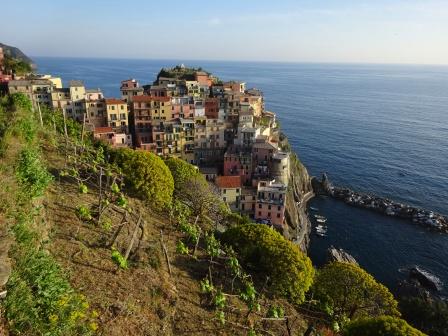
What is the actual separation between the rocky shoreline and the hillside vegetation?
41.5 metres

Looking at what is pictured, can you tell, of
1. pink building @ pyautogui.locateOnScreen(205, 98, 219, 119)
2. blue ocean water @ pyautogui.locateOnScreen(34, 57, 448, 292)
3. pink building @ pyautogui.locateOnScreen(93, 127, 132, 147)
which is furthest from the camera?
pink building @ pyautogui.locateOnScreen(205, 98, 219, 119)

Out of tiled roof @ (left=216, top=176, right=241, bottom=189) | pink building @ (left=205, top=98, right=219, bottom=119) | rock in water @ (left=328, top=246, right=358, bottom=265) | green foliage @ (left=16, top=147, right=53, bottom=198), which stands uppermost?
green foliage @ (left=16, top=147, right=53, bottom=198)

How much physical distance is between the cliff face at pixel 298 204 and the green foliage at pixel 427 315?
19.0 m

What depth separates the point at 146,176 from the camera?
98.2ft

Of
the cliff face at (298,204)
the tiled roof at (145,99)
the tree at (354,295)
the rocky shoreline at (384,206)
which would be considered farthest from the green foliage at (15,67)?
the tree at (354,295)

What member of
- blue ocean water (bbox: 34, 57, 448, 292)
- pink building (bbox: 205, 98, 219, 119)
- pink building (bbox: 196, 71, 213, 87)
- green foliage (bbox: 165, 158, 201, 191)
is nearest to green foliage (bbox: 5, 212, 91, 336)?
green foliage (bbox: 165, 158, 201, 191)

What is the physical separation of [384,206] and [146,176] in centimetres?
5319

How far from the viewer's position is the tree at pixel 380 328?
58.1ft

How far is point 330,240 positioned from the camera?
2285 inches

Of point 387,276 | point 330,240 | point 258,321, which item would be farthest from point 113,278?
point 330,240

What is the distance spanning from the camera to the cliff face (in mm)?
56812

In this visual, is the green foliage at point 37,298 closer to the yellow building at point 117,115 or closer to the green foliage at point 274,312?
the green foliage at point 274,312

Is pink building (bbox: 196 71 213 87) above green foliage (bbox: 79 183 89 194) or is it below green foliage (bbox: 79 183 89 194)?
above

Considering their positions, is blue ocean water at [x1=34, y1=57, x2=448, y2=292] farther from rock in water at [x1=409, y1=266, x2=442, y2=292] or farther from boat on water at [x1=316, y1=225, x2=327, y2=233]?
rock in water at [x1=409, y1=266, x2=442, y2=292]
